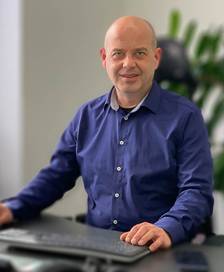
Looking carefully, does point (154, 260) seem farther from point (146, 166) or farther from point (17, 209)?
point (17, 209)

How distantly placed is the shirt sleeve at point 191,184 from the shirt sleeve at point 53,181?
0.33 m

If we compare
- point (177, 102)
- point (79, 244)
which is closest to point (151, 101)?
point (177, 102)

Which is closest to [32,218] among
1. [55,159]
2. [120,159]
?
[55,159]

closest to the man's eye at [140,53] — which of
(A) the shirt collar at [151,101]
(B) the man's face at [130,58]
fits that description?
(B) the man's face at [130,58]

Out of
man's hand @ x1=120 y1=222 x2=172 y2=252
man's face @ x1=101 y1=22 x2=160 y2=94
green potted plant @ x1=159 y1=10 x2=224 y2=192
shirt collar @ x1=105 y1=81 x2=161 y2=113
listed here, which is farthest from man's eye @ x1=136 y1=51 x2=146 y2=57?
green potted plant @ x1=159 y1=10 x2=224 y2=192

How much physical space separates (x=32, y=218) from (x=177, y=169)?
43cm

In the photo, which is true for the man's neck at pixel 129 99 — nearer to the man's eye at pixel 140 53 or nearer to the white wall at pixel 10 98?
the man's eye at pixel 140 53

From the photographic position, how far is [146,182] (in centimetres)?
127

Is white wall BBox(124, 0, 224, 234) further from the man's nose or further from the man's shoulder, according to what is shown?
the man's nose

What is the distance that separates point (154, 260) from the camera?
39.6 inches

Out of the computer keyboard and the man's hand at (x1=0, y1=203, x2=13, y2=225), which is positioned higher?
the computer keyboard

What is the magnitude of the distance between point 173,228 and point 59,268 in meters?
0.40

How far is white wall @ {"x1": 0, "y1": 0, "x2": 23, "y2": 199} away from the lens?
2904mm

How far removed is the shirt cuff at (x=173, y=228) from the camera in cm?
114
